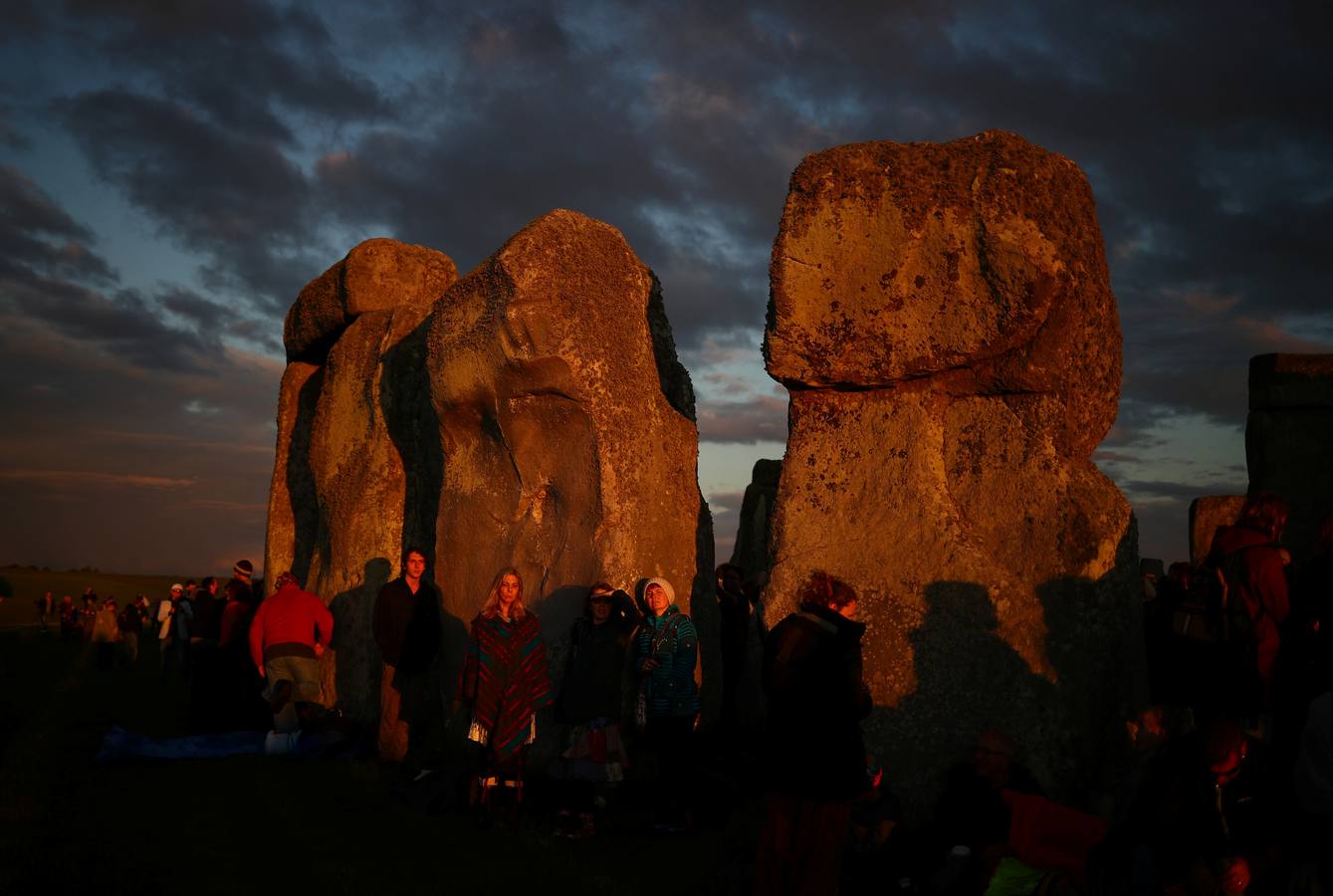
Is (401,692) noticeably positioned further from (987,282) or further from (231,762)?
(987,282)

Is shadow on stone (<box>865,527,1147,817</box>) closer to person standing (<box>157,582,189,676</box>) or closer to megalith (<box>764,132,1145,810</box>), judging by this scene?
megalith (<box>764,132,1145,810</box>)

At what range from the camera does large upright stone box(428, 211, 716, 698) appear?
30.7ft

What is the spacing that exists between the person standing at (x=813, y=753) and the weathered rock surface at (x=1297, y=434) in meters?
12.8

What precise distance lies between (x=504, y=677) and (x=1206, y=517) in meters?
10.9

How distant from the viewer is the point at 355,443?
12.5 meters

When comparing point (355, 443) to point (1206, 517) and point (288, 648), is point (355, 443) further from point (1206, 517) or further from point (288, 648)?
point (1206, 517)

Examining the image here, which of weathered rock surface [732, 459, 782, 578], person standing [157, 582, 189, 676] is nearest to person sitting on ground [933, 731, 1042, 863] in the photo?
weathered rock surface [732, 459, 782, 578]

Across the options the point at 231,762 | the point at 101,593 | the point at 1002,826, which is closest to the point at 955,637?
the point at 1002,826

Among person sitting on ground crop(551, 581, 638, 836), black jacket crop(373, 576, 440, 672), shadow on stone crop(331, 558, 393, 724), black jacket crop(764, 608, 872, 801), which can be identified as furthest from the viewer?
shadow on stone crop(331, 558, 393, 724)

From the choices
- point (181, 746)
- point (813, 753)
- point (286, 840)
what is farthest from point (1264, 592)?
point (181, 746)

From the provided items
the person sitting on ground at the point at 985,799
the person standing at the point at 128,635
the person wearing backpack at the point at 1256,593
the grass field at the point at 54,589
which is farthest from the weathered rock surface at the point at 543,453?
the grass field at the point at 54,589

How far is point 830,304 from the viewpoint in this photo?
7457 millimetres

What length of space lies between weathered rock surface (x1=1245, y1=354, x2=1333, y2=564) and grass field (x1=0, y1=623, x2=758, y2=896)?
36.2ft

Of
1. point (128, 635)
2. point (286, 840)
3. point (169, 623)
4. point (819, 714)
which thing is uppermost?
point (819, 714)
